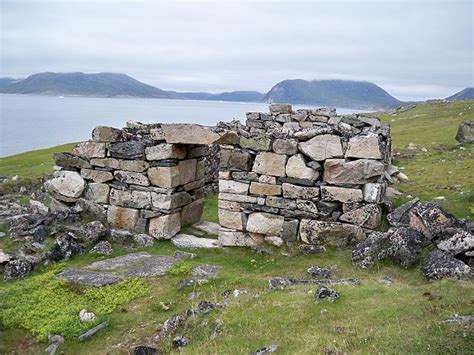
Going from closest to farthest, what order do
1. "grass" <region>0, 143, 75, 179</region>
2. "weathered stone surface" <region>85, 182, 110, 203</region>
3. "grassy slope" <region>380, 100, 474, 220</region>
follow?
"weathered stone surface" <region>85, 182, 110, 203</region>
"grassy slope" <region>380, 100, 474, 220</region>
"grass" <region>0, 143, 75, 179</region>

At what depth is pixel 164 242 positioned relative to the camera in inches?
537

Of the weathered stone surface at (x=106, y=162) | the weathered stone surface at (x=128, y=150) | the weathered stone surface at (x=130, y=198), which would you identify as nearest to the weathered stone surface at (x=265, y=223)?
the weathered stone surface at (x=130, y=198)

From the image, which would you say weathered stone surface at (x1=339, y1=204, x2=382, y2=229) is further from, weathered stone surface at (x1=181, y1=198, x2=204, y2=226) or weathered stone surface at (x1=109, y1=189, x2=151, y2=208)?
weathered stone surface at (x1=109, y1=189, x2=151, y2=208)

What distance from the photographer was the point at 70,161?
14828 mm

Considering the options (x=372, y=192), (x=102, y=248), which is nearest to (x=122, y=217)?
(x=102, y=248)

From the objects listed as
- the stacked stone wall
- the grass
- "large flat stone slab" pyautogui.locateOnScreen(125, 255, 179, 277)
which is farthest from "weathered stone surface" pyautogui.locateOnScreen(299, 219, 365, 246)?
the grass

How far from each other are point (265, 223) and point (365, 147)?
3.42 meters

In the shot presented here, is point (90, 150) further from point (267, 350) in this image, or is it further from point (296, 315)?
point (267, 350)

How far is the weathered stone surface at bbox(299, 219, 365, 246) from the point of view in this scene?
466 inches

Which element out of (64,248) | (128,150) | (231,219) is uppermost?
(128,150)

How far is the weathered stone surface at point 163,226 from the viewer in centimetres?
1361

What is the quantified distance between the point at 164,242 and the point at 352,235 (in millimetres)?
5596

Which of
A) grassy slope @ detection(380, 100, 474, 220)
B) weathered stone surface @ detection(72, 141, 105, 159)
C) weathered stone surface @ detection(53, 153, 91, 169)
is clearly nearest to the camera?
weathered stone surface @ detection(72, 141, 105, 159)

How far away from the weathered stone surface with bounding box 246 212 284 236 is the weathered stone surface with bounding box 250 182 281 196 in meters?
0.61
